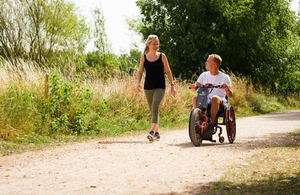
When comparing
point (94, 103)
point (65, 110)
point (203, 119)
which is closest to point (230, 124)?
point (203, 119)

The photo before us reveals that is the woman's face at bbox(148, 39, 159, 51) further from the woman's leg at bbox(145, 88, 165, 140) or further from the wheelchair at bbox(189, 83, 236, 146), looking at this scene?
the wheelchair at bbox(189, 83, 236, 146)

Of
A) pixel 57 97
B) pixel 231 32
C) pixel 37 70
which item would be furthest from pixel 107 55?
pixel 57 97

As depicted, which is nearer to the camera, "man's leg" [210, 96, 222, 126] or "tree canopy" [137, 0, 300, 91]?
"man's leg" [210, 96, 222, 126]

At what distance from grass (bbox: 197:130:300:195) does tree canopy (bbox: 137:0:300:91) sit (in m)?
18.1

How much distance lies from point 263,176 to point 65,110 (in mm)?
5903

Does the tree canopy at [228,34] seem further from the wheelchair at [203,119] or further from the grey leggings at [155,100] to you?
the wheelchair at [203,119]

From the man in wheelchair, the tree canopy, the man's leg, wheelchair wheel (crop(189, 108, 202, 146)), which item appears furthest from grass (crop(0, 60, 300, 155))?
the tree canopy

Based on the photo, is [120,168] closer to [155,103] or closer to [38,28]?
[155,103]

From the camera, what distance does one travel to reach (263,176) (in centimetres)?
395

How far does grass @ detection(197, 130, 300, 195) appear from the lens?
11.3 feet

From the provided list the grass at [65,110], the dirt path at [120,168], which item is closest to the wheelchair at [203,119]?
the dirt path at [120,168]

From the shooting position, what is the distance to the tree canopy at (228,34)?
75.7ft

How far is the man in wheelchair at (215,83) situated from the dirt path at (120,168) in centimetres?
80

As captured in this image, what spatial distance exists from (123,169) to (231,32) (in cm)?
2038
